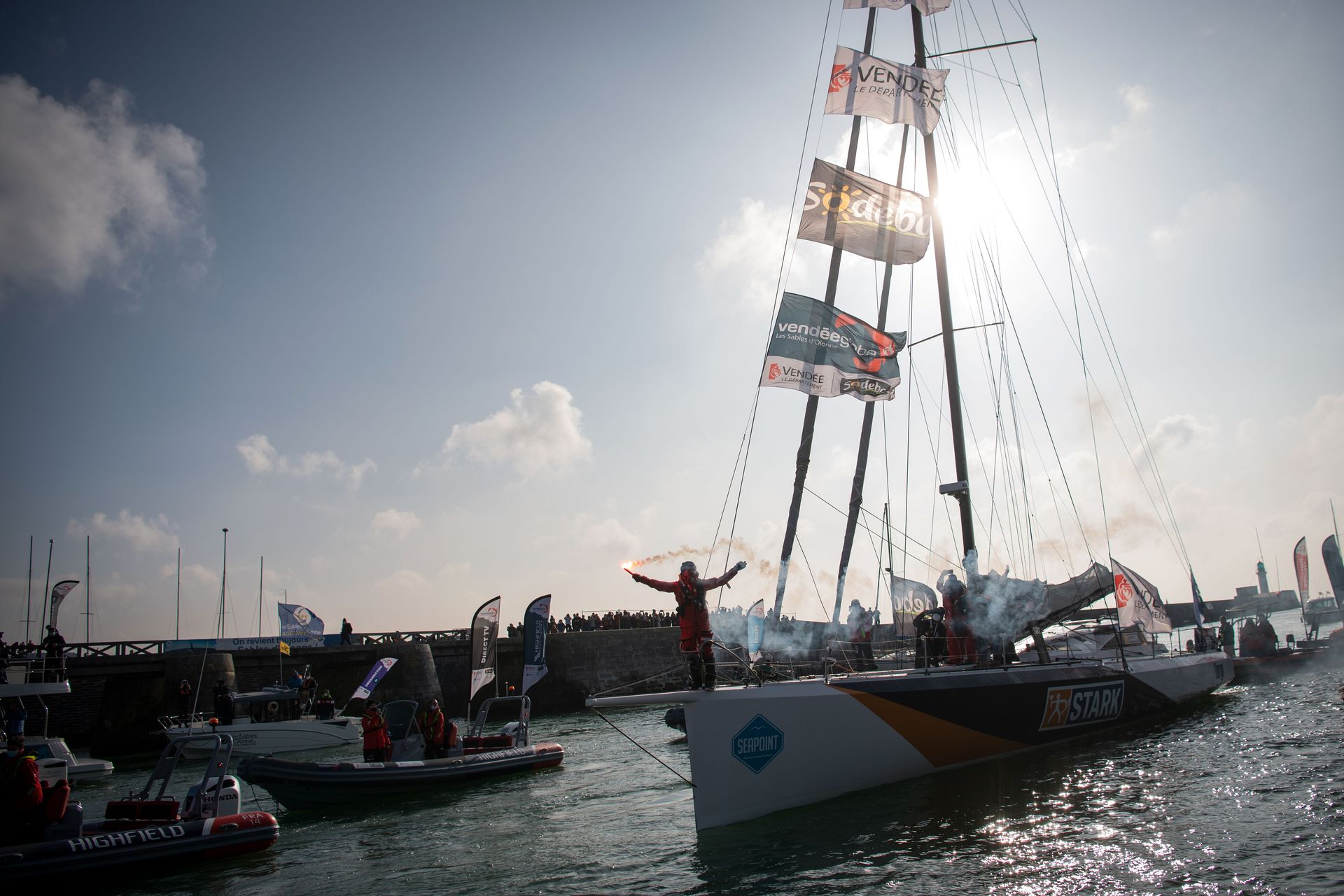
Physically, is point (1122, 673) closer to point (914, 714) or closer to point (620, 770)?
point (914, 714)

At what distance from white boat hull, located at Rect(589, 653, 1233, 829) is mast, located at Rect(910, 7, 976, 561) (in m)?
3.27

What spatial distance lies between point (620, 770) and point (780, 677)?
7.52m

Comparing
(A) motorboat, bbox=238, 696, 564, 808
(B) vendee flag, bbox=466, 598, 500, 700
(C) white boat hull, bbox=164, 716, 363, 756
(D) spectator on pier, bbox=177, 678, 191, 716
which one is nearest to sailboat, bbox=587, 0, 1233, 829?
(A) motorboat, bbox=238, 696, 564, 808

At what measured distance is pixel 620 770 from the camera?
19.3 meters

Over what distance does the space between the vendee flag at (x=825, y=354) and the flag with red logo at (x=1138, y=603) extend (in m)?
8.45

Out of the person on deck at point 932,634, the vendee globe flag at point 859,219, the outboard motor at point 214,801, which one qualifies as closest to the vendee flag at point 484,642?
the outboard motor at point 214,801

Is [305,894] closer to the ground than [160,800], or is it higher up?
closer to the ground

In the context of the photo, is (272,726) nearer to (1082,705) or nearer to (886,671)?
(886,671)

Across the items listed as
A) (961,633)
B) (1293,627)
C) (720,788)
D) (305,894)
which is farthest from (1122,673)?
(1293,627)

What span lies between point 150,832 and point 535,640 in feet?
34.9

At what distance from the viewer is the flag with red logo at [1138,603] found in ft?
70.0

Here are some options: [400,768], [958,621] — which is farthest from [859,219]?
[400,768]

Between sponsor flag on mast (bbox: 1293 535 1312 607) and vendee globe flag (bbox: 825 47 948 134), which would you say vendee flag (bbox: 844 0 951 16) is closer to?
vendee globe flag (bbox: 825 47 948 134)

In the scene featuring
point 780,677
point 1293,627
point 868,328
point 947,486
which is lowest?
point 1293,627
